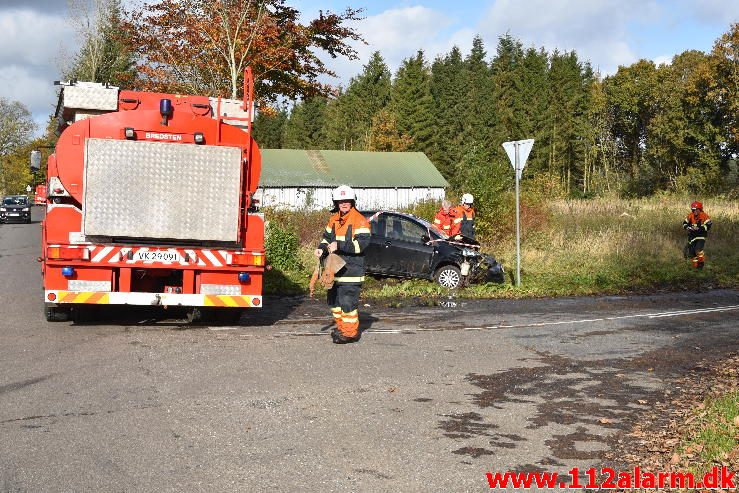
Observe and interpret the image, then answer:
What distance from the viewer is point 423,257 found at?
55.7 feet

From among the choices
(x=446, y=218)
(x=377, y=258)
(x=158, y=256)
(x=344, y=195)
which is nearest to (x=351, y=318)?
(x=344, y=195)

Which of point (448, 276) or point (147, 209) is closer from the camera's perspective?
point (147, 209)

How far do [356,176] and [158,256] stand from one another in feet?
170

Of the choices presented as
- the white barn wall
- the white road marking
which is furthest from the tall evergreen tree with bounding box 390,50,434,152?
the white road marking

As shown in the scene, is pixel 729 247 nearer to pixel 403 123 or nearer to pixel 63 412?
pixel 63 412

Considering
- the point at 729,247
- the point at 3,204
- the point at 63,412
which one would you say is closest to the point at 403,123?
the point at 3,204

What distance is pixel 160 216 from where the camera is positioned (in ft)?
34.3

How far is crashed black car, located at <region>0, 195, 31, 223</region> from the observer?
160ft

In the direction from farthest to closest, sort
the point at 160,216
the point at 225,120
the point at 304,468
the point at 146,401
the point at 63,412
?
the point at 225,120
the point at 160,216
the point at 146,401
the point at 63,412
the point at 304,468

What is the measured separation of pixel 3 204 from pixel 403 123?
4398cm

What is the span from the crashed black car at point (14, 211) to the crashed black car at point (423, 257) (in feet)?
125

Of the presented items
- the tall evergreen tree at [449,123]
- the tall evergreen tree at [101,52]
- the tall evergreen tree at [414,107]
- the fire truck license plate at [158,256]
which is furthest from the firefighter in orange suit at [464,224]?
the tall evergreen tree at [414,107]

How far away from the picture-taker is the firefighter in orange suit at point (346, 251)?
10258mm

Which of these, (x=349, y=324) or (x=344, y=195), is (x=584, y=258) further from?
(x=349, y=324)
